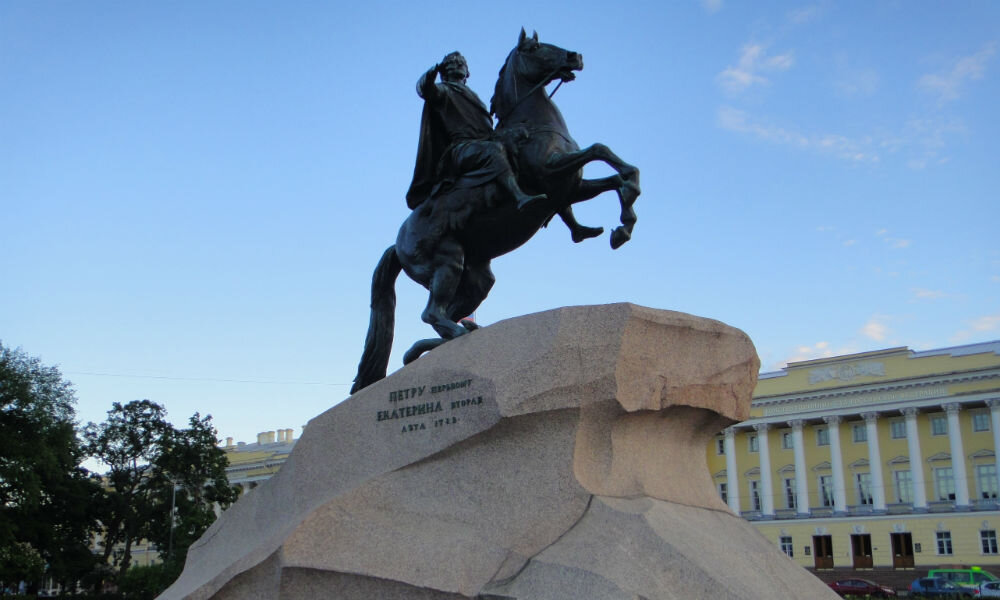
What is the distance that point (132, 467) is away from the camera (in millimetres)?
55156

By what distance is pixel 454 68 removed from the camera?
9219 millimetres

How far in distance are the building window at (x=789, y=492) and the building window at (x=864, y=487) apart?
180 inches

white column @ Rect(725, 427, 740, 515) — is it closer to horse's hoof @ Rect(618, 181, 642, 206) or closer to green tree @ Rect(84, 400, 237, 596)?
green tree @ Rect(84, 400, 237, 596)

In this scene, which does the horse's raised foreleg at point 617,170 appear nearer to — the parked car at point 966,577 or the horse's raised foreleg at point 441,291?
the horse's raised foreleg at point 441,291

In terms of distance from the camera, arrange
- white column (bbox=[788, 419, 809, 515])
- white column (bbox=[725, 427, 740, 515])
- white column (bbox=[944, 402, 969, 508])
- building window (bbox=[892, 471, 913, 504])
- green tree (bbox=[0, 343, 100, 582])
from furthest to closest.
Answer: white column (bbox=[725, 427, 740, 515]) → white column (bbox=[788, 419, 809, 515]) → building window (bbox=[892, 471, 913, 504]) → white column (bbox=[944, 402, 969, 508]) → green tree (bbox=[0, 343, 100, 582])

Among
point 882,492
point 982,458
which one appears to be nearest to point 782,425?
point 882,492

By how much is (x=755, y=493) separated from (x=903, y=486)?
10.8 meters

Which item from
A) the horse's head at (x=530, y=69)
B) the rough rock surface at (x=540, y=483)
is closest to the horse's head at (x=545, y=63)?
the horse's head at (x=530, y=69)

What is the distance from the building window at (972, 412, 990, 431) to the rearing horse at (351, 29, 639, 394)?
192 ft

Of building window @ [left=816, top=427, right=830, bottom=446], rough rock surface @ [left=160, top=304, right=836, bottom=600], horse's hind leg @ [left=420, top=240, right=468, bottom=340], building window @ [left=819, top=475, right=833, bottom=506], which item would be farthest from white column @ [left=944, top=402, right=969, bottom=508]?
horse's hind leg @ [left=420, top=240, right=468, bottom=340]

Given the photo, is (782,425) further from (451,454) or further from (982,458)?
(451,454)

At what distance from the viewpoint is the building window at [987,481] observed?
5709 centimetres

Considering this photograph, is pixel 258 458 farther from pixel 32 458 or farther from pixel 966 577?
pixel 966 577

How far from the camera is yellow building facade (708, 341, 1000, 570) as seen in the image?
57688mm
